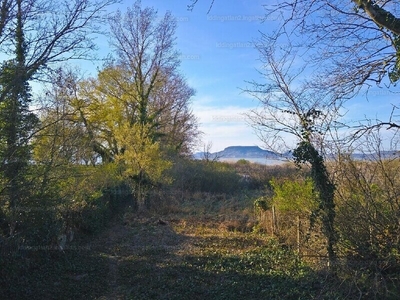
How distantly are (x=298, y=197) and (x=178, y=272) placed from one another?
11.9 feet

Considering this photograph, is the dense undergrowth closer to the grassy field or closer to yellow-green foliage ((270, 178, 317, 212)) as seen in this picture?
the grassy field

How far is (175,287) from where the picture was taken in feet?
21.0

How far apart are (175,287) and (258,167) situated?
18.6 meters

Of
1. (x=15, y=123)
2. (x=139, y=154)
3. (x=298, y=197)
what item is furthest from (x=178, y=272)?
(x=139, y=154)

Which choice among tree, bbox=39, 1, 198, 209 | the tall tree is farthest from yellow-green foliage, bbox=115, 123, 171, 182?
the tall tree

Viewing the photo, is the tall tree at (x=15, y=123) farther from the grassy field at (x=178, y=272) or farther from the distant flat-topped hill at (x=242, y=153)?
the distant flat-topped hill at (x=242, y=153)

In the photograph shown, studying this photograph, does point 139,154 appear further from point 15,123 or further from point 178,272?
point 15,123

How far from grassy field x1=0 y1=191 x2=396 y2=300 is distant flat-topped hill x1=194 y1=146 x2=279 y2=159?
2.63 meters

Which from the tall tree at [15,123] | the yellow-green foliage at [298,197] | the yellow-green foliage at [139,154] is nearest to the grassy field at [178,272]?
the yellow-green foliage at [298,197]

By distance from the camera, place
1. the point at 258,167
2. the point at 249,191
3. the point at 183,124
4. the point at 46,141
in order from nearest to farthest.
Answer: the point at 46,141 < the point at 249,191 < the point at 258,167 < the point at 183,124

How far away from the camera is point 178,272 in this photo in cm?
736

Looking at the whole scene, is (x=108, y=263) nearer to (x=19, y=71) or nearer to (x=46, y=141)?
(x=46, y=141)

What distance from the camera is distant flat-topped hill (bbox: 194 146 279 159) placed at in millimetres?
8239

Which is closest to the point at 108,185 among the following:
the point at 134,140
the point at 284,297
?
the point at 134,140
